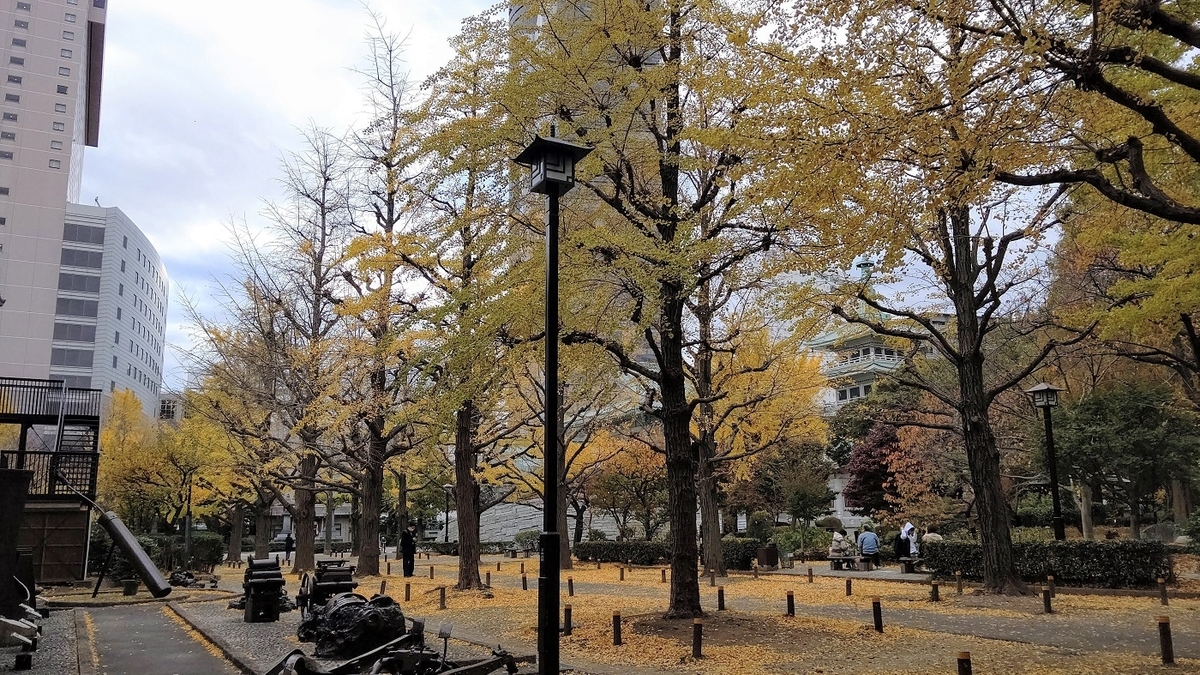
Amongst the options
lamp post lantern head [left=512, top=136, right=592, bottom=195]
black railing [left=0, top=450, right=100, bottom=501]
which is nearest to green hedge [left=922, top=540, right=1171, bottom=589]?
lamp post lantern head [left=512, top=136, right=592, bottom=195]

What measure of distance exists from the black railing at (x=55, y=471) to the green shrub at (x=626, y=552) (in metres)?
18.5

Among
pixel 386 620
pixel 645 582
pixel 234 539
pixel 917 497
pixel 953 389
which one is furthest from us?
pixel 234 539

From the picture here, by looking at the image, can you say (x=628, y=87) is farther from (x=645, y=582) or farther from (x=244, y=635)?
(x=645, y=582)

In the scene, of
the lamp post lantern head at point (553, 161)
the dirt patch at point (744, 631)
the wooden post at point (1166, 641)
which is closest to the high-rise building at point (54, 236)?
the dirt patch at point (744, 631)

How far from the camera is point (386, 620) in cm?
986

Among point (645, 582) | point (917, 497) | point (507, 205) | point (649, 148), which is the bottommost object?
point (645, 582)

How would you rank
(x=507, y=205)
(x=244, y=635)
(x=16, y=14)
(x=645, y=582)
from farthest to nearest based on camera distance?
(x=16, y=14), (x=645, y=582), (x=507, y=205), (x=244, y=635)

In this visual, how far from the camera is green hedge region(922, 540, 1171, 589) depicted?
53.4ft

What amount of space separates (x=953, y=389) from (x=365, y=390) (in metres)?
21.3

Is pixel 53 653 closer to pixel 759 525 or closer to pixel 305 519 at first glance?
pixel 305 519

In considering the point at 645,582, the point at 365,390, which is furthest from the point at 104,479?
the point at 645,582

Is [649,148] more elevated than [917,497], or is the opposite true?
[649,148]

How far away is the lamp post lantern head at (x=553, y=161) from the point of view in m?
7.52

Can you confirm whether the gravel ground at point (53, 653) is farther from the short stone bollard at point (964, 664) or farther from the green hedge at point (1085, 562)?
→ the green hedge at point (1085, 562)
